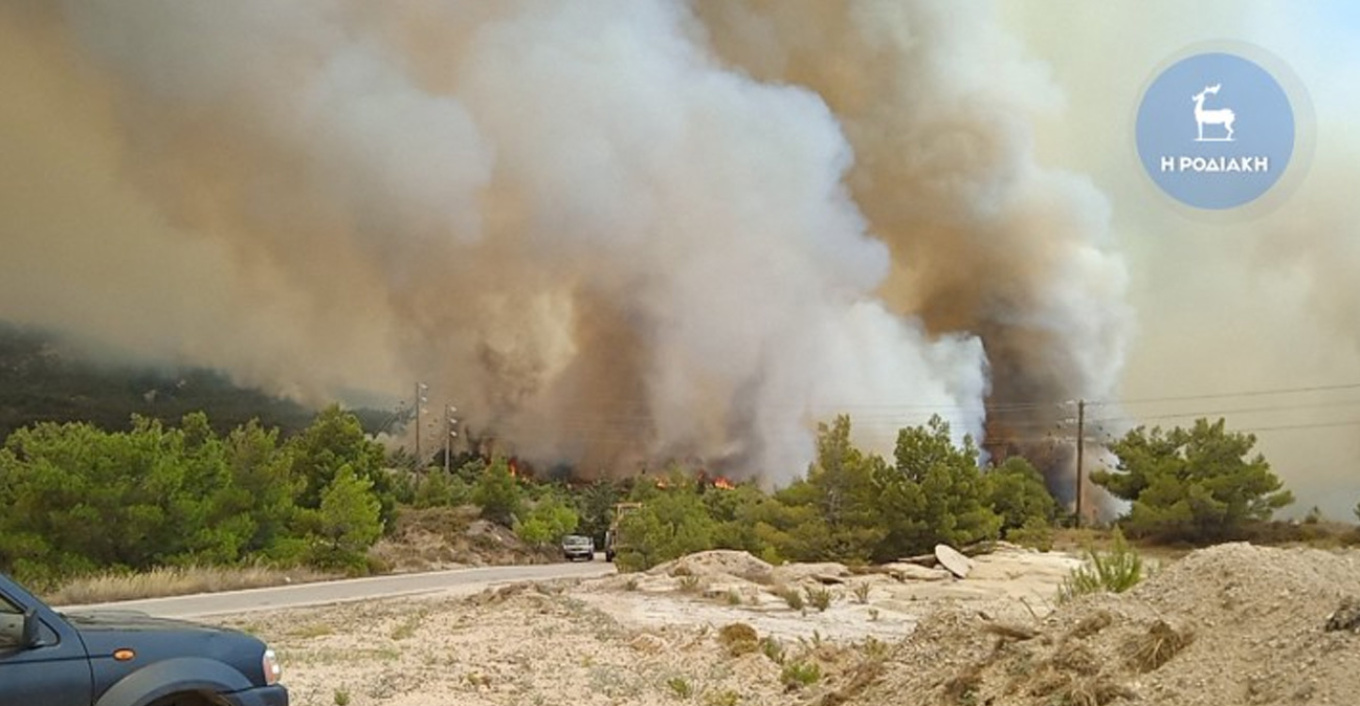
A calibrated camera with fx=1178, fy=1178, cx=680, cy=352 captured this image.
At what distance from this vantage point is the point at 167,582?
22.7 m

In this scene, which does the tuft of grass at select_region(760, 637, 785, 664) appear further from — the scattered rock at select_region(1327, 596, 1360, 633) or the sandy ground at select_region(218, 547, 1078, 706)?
the scattered rock at select_region(1327, 596, 1360, 633)

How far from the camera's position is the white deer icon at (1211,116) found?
85.5ft

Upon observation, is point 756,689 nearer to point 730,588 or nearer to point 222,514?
point 730,588

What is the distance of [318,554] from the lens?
28453 millimetres

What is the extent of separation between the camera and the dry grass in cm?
→ 2073

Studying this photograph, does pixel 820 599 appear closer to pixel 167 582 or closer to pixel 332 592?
pixel 332 592

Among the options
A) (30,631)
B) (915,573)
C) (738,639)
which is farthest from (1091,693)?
(915,573)

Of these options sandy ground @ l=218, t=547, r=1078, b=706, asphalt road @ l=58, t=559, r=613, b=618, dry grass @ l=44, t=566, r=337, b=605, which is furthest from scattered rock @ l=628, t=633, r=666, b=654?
dry grass @ l=44, t=566, r=337, b=605

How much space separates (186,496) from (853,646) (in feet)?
57.4

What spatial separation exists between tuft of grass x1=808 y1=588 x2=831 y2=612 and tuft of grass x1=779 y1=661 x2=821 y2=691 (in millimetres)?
7671

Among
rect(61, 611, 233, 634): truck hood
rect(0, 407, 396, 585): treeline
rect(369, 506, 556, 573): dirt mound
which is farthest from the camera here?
rect(369, 506, 556, 573): dirt mound

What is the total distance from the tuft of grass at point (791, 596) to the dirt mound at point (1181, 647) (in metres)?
9.34

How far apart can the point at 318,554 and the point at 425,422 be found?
6271mm

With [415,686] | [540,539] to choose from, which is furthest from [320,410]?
[415,686]
